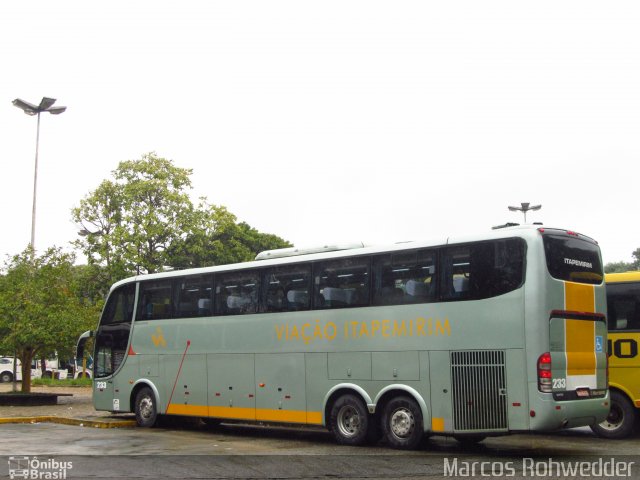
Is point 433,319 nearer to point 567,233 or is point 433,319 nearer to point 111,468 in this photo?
point 567,233

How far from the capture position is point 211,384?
1805cm

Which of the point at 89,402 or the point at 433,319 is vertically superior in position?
the point at 433,319

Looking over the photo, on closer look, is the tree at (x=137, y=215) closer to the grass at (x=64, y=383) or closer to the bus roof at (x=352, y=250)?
the grass at (x=64, y=383)

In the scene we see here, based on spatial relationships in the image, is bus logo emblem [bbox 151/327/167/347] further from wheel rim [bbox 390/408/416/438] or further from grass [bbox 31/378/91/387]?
grass [bbox 31/378/91/387]

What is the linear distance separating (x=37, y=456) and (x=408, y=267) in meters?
6.75

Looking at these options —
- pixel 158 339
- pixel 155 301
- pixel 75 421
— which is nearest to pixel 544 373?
pixel 158 339

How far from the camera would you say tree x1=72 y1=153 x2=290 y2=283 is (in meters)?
40.5

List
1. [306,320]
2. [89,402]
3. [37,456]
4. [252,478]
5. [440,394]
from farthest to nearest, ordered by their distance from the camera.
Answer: [89,402]
[306,320]
[440,394]
[37,456]
[252,478]

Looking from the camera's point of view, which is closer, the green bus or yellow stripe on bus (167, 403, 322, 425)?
the green bus

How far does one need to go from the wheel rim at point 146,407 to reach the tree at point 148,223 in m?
20.6

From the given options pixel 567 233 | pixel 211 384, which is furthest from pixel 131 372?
pixel 567 233

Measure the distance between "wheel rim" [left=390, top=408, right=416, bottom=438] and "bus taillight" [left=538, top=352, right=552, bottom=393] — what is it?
2504 millimetres

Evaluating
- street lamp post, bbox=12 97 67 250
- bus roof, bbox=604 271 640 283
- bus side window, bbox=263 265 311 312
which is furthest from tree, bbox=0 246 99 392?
bus roof, bbox=604 271 640 283

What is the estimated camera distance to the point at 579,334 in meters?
13.3
